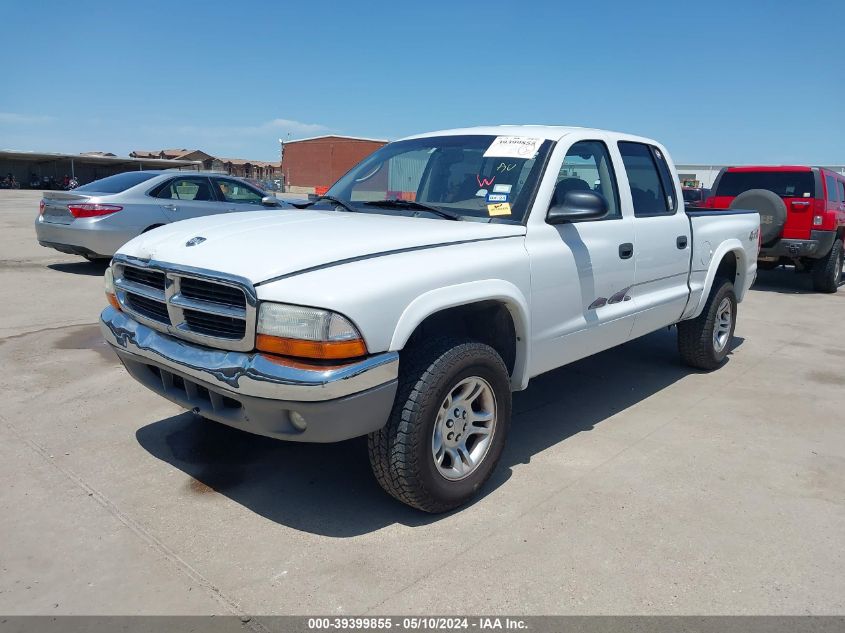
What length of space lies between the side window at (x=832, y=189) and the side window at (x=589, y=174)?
8098 millimetres

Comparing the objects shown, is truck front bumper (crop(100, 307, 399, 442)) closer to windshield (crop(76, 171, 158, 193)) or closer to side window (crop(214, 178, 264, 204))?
windshield (crop(76, 171, 158, 193))

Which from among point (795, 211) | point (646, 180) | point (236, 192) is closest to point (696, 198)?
point (795, 211)

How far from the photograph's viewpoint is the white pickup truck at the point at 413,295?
8.86 feet

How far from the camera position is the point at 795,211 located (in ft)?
34.1

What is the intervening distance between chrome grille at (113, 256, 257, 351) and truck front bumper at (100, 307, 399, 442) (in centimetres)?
8

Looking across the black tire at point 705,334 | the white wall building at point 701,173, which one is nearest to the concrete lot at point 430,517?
the black tire at point 705,334

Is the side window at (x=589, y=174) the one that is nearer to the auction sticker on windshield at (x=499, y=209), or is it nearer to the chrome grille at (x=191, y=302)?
the auction sticker on windshield at (x=499, y=209)

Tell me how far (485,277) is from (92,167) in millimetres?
60783

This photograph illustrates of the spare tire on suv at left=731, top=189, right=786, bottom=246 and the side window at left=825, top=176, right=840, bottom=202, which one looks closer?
the spare tire on suv at left=731, top=189, right=786, bottom=246

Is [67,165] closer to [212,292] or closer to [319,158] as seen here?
[319,158]

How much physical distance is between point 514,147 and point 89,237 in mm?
7183

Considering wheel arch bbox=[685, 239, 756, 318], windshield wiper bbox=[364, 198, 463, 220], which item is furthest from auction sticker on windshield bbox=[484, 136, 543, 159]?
wheel arch bbox=[685, 239, 756, 318]

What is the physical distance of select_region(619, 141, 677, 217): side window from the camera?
4.57 meters
